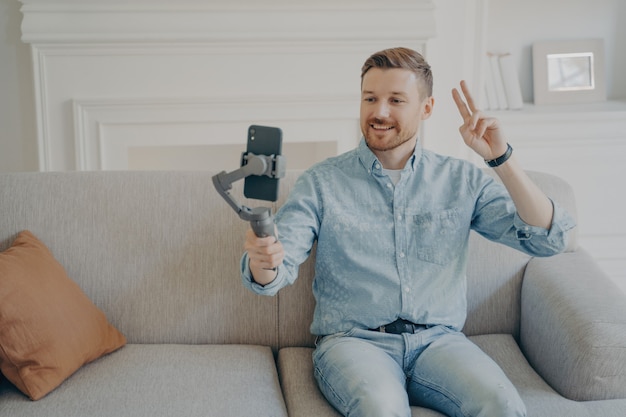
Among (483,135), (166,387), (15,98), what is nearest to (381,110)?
(483,135)

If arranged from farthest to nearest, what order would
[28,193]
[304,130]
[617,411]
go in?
1. [304,130]
2. [28,193]
3. [617,411]

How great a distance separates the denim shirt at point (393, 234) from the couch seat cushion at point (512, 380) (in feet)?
0.38

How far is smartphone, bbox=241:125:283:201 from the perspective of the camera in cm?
132

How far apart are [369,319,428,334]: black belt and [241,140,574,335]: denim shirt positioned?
0.04 feet

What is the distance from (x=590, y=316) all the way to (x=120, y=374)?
107cm

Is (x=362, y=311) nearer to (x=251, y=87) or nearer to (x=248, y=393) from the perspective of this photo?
(x=248, y=393)

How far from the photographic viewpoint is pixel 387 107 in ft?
6.23

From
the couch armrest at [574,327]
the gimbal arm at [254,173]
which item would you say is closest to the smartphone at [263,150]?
the gimbal arm at [254,173]

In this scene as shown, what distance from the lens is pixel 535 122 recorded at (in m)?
3.41

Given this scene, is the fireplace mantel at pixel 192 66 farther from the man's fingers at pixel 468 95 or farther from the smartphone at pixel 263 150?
the smartphone at pixel 263 150

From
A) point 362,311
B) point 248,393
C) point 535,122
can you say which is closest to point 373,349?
point 362,311

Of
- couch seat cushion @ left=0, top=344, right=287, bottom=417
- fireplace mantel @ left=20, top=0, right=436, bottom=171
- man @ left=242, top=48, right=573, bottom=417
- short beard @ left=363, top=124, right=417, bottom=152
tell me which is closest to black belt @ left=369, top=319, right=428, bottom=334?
man @ left=242, top=48, right=573, bottom=417

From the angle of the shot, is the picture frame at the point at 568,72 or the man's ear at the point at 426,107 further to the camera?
the picture frame at the point at 568,72

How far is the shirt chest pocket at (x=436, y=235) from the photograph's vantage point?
1.92 meters
